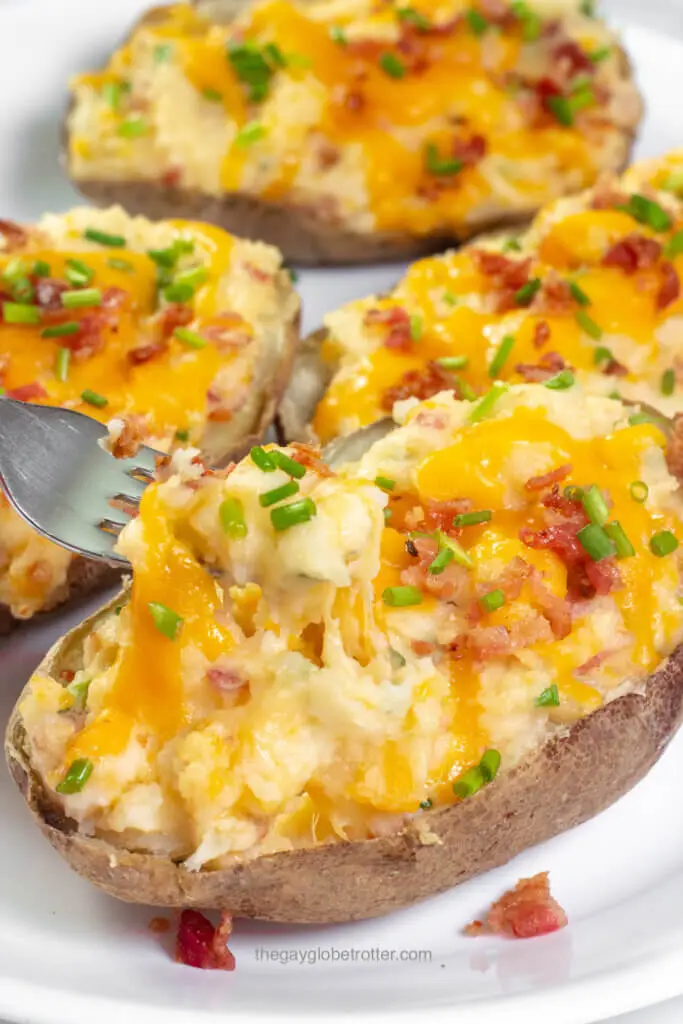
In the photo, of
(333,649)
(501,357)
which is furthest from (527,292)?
(333,649)

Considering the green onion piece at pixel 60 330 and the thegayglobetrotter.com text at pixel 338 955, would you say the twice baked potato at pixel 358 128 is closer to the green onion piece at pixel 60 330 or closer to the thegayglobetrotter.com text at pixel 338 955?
the green onion piece at pixel 60 330

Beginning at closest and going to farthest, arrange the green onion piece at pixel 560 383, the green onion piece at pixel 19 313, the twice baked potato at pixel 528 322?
the green onion piece at pixel 560 383
the green onion piece at pixel 19 313
the twice baked potato at pixel 528 322

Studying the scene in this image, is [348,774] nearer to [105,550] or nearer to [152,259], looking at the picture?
[105,550]

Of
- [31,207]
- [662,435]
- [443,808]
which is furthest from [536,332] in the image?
[31,207]

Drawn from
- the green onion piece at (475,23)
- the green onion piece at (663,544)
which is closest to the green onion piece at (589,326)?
the green onion piece at (663,544)

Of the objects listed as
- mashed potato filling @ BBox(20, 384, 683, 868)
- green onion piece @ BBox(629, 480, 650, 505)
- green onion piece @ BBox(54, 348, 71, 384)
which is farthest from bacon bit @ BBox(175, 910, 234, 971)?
green onion piece @ BBox(54, 348, 71, 384)

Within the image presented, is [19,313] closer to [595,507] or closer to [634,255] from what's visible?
[595,507]
